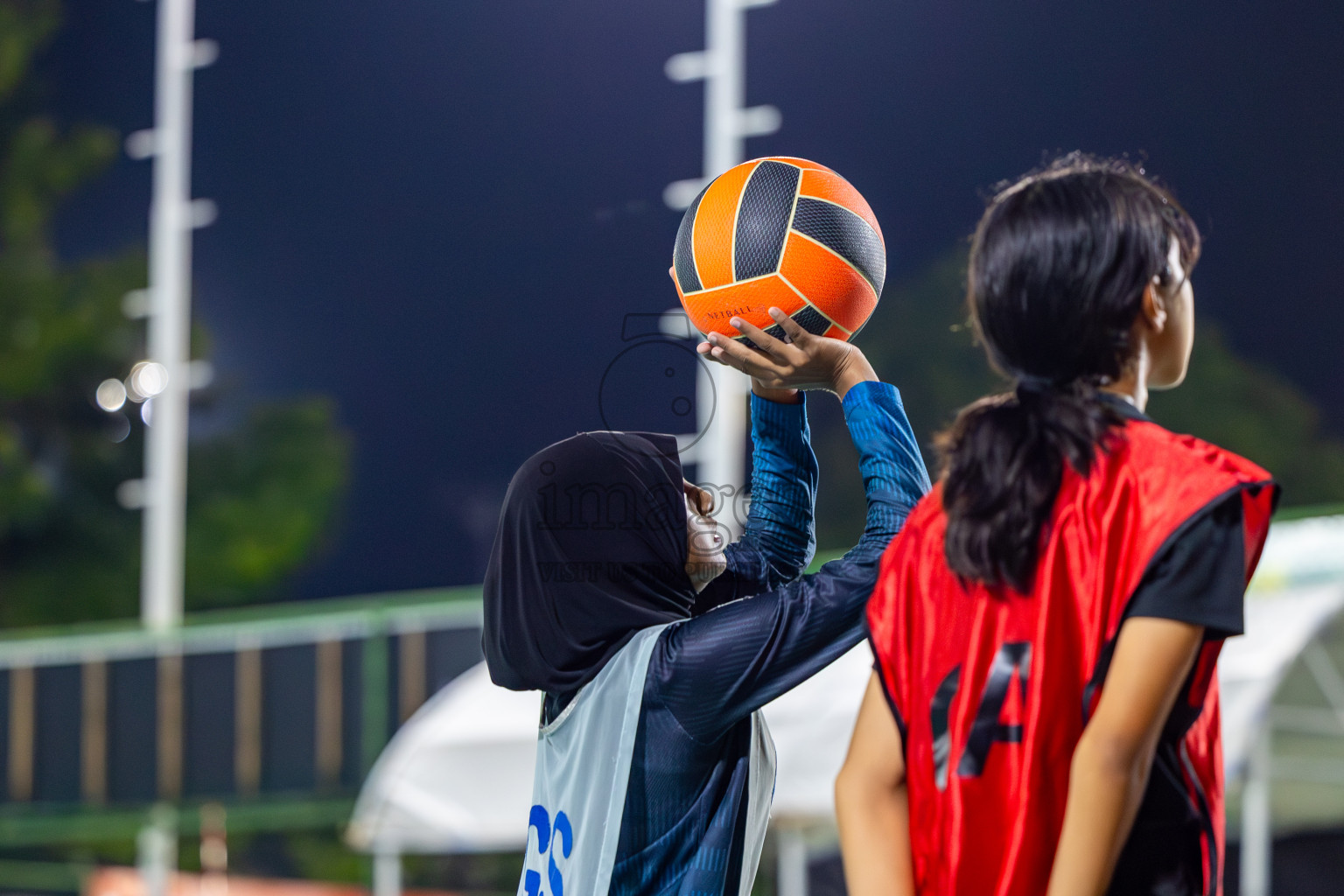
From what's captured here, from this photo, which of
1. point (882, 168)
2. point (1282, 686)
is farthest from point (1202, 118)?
point (1282, 686)

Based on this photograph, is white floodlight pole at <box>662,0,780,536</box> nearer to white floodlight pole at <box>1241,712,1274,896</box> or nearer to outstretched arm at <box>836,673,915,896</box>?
white floodlight pole at <box>1241,712,1274,896</box>

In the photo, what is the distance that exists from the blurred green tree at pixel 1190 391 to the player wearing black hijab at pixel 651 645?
6232 millimetres

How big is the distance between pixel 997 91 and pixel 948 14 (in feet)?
1.59

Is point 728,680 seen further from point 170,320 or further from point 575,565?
point 170,320

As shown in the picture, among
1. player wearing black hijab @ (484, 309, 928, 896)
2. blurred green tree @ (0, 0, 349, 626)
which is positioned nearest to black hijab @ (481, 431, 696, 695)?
player wearing black hijab @ (484, 309, 928, 896)

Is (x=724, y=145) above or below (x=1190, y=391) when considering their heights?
above

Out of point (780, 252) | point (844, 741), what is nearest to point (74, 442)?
point (844, 741)

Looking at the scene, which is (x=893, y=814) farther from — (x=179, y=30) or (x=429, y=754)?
(x=179, y=30)

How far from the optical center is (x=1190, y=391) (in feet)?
25.4

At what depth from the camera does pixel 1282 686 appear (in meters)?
3.91

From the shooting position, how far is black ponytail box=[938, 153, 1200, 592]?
2.72 feet

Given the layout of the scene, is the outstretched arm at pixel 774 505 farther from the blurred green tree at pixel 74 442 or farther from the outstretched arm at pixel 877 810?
Answer: the blurred green tree at pixel 74 442

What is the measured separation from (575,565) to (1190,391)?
7.34m

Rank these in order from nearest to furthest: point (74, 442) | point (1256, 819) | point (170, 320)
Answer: point (1256, 819) → point (170, 320) → point (74, 442)
